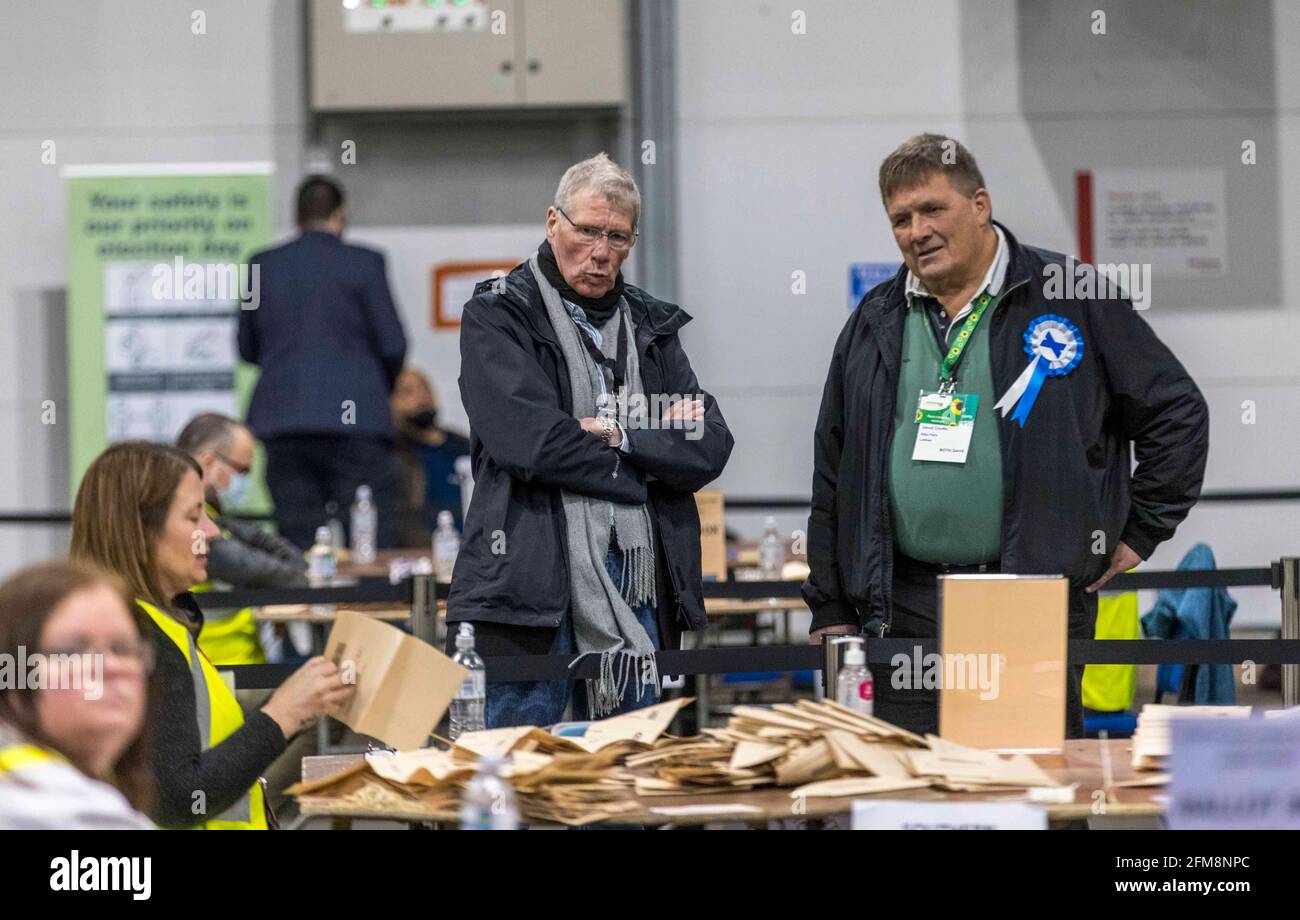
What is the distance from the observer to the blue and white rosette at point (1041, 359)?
361 centimetres

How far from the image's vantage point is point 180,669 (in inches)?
106

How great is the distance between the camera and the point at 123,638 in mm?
2186

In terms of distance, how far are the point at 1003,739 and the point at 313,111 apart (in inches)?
269

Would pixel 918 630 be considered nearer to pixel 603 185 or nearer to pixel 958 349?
pixel 958 349

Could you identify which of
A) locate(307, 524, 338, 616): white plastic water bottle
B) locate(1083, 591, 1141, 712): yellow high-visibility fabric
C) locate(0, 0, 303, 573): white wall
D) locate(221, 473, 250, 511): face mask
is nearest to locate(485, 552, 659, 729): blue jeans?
locate(1083, 591, 1141, 712): yellow high-visibility fabric

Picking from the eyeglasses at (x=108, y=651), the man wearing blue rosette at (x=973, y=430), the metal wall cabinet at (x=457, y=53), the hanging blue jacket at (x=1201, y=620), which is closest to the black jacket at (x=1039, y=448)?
the man wearing blue rosette at (x=973, y=430)

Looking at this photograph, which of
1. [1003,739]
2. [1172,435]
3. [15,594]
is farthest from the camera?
[1172,435]

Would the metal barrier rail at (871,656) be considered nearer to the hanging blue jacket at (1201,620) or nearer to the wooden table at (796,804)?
the wooden table at (796,804)

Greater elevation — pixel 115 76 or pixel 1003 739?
pixel 115 76

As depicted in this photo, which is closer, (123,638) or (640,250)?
(123,638)

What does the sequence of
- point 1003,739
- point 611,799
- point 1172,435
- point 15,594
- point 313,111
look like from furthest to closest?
point 313,111 → point 1172,435 → point 1003,739 → point 611,799 → point 15,594

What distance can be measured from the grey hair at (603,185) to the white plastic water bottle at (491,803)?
141 cm

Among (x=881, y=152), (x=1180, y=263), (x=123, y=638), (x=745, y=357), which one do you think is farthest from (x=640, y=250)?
(x=123, y=638)
